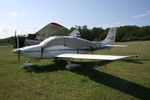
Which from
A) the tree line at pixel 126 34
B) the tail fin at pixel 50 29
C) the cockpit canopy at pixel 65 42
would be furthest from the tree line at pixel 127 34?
the cockpit canopy at pixel 65 42

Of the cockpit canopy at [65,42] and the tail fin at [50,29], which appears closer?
the cockpit canopy at [65,42]

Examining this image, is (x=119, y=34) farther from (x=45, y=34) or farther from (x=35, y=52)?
(x=35, y=52)

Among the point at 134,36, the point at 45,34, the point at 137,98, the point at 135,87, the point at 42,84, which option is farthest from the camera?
the point at 134,36

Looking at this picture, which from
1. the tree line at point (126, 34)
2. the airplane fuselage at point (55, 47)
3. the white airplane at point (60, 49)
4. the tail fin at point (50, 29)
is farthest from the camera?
the tree line at point (126, 34)

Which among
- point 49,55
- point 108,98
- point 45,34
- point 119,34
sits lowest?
point 108,98

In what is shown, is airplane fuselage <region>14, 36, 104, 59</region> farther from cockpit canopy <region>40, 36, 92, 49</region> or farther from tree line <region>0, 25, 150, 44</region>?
tree line <region>0, 25, 150, 44</region>

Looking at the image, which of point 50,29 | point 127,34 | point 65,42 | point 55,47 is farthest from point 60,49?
point 127,34

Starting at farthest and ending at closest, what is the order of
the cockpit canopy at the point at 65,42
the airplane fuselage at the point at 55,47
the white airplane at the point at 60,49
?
the cockpit canopy at the point at 65,42, the airplane fuselage at the point at 55,47, the white airplane at the point at 60,49

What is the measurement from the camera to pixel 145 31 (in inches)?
2776

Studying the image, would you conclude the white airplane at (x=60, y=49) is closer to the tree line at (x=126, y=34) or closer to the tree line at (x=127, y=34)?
the tree line at (x=126, y=34)

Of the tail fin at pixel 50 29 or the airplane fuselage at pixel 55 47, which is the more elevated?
the tail fin at pixel 50 29

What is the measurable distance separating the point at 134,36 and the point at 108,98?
237ft

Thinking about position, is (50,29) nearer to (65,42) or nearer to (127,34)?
(65,42)

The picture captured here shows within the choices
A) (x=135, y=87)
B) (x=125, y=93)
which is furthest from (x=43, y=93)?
(x=135, y=87)
